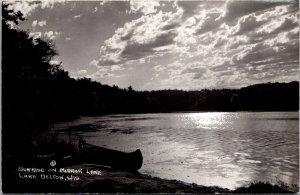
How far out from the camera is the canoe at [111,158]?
13.5 metres

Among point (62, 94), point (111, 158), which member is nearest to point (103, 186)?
point (111, 158)

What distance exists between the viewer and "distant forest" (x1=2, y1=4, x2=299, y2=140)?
1257 centimetres

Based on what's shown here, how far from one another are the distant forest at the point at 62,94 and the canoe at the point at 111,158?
2.67 m

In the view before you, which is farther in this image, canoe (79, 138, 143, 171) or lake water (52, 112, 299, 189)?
canoe (79, 138, 143, 171)

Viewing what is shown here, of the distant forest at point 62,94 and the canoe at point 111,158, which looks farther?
the canoe at point 111,158

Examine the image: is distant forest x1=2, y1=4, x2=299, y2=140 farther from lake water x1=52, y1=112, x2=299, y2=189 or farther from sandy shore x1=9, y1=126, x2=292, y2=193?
sandy shore x1=9, y1=126, x2=292, y2=193

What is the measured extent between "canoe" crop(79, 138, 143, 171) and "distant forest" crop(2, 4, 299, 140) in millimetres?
Answer: 2673

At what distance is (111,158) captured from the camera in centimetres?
1353

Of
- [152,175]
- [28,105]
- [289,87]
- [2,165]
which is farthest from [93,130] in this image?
[289,87]

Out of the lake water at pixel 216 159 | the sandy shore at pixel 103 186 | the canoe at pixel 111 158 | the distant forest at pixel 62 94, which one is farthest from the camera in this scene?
the canoe at pixel 111 158

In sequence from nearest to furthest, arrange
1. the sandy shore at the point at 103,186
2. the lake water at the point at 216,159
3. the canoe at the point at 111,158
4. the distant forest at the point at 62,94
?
the sandy shore at the point at 103,186, the distant forest at the point at 62,94, the lake water at the point at 216,159, the canoe at the point at 111,158

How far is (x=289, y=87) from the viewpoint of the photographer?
38.4ft

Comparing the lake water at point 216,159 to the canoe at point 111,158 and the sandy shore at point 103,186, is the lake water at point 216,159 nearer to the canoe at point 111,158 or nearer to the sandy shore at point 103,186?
the canoe at point 111,158

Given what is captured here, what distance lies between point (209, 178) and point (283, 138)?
1312cm
